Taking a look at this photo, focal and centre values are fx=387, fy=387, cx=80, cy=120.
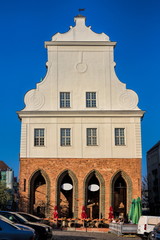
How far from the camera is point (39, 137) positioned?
3544 centimetres

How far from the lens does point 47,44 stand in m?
37.4

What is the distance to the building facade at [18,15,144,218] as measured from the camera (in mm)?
34562

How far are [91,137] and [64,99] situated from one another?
440 centimetres

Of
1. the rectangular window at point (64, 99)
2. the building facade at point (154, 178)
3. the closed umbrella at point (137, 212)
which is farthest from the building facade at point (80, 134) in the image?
the building facade at point (154, 178)

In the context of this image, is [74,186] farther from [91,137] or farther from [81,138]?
[91,137]

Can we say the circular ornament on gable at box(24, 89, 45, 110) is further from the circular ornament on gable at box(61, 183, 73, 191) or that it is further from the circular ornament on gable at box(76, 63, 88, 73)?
the circular ornament on gable at box(61, 183, 73, 191)

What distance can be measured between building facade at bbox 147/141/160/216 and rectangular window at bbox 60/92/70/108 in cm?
1904

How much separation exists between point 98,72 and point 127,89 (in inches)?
127

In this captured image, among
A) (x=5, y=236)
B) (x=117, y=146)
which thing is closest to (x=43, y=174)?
(x=117, y=146)

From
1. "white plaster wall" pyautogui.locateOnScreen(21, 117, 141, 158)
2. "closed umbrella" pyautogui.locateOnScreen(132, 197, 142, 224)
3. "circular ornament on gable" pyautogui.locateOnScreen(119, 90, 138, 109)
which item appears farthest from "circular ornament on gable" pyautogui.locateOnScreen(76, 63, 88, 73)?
"closed umbrella" pyautogui.locateOnScreen(132, 197, 142, 224)

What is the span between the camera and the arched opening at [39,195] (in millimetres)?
34500

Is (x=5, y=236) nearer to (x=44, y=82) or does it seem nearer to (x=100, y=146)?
(x=100, y=146)

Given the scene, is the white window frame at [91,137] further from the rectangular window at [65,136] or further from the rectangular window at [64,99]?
the rectangular window at [64,99]

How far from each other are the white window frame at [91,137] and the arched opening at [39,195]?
521 cm
